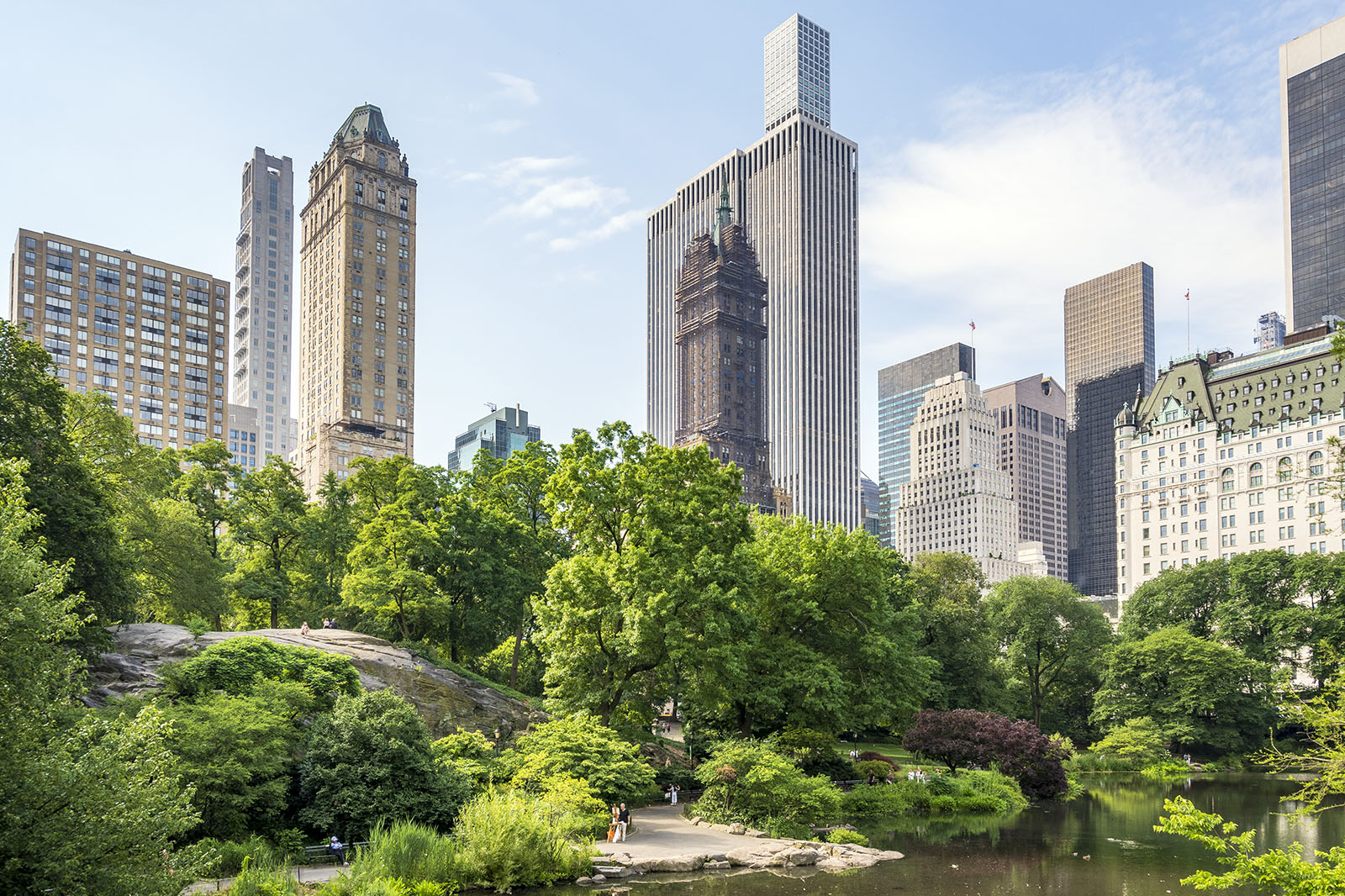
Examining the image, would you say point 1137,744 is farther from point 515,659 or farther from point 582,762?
Result: point 582,762

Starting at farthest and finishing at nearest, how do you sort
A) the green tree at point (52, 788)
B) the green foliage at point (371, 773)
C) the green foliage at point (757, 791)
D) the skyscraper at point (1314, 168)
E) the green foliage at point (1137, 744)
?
the skyscraper at point (1314, 168) < the green foliage at point (1137, 744) < the green foliage at point (757, 791) < the green foliage at point (371, 773) < the green tree at point (52, 788)

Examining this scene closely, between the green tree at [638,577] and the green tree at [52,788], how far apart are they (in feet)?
76.4

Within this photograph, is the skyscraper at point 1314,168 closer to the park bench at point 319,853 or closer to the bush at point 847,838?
the bush at point 847,838

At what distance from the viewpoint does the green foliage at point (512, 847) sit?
26.1 m

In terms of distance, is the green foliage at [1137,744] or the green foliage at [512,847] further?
the green foliage at [1137,744]

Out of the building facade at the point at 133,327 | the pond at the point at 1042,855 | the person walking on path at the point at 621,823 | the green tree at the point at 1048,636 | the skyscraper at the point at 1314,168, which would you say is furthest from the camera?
the skyscraper at the point at 1314,168

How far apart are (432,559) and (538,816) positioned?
23.8 metres

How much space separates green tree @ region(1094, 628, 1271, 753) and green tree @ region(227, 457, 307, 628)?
58.1 metres

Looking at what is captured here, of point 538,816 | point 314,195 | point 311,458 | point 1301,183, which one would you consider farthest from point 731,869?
point 1301,183

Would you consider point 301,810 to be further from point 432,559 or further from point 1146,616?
point 1146,616

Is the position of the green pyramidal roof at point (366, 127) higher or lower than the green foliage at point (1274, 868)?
higher

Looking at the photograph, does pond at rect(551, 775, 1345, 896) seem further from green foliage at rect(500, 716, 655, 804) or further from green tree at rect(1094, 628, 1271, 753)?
green tree at rect(1094, 628, 1271, 753)

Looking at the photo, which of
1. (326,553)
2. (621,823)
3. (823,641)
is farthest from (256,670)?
(823,641)

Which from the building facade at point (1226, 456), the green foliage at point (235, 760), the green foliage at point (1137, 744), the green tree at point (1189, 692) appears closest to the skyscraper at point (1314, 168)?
the building facade at point (1226, 456)
